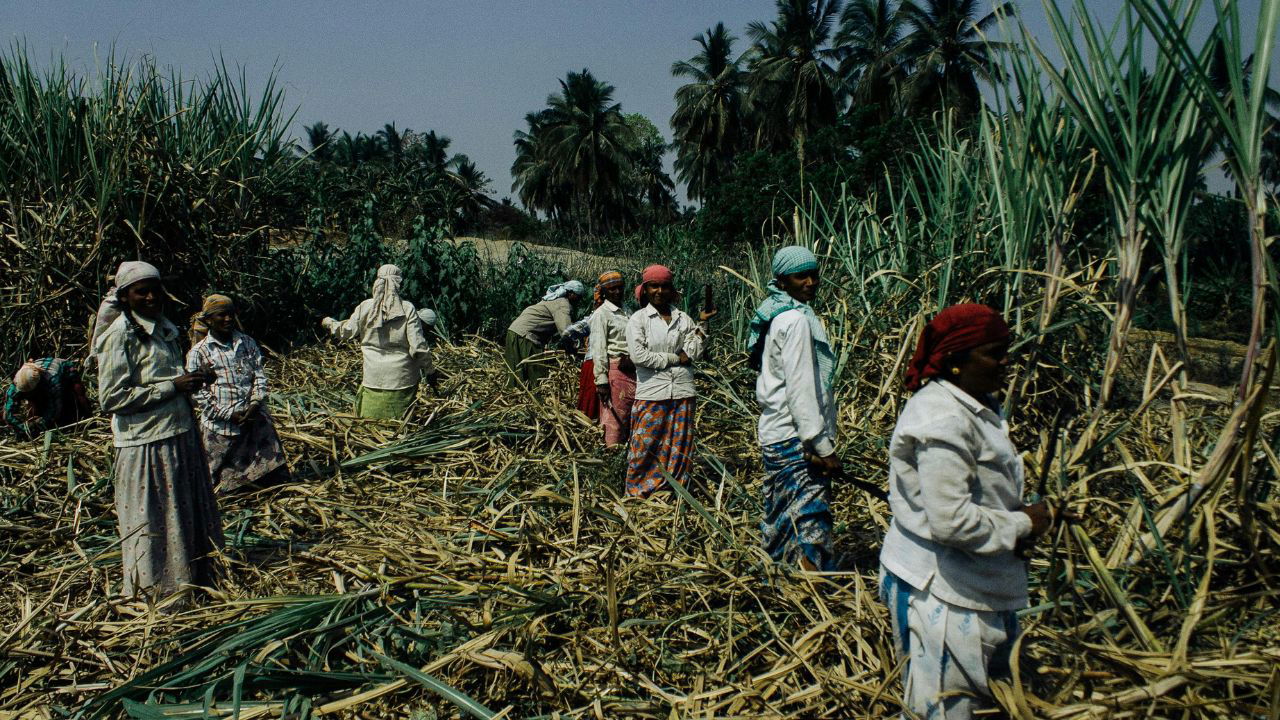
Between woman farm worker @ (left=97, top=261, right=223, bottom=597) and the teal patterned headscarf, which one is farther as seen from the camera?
woman farm worker @ (left=97, top=261, right=223, bottom=597)

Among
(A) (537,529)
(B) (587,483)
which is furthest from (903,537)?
(B) (587,483)

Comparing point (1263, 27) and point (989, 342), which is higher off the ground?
point (1263, 27)

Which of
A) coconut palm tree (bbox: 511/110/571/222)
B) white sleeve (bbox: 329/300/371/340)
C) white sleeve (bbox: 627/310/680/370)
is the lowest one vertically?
white sleeve (bbox: 627/310/680/370)

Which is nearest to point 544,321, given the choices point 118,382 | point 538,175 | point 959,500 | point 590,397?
point 590,397

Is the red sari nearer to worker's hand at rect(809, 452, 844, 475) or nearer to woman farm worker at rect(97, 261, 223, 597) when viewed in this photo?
woman farm worker at rect(97, 261, 223, 597)

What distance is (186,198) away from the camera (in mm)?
7898

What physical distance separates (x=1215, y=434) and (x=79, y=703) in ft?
15.6

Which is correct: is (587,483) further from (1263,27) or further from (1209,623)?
(1263,27)

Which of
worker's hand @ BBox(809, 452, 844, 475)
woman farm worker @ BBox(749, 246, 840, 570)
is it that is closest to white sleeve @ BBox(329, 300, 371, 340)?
woman farm worker @ BBox(749, 246, 840, 570)

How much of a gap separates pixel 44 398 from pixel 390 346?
225cm

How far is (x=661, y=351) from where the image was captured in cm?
446

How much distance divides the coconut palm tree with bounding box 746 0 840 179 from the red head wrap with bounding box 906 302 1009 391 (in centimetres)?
3262

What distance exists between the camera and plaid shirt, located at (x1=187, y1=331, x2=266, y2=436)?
4.45m

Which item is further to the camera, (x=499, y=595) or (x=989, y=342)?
(x=499, y=595)
